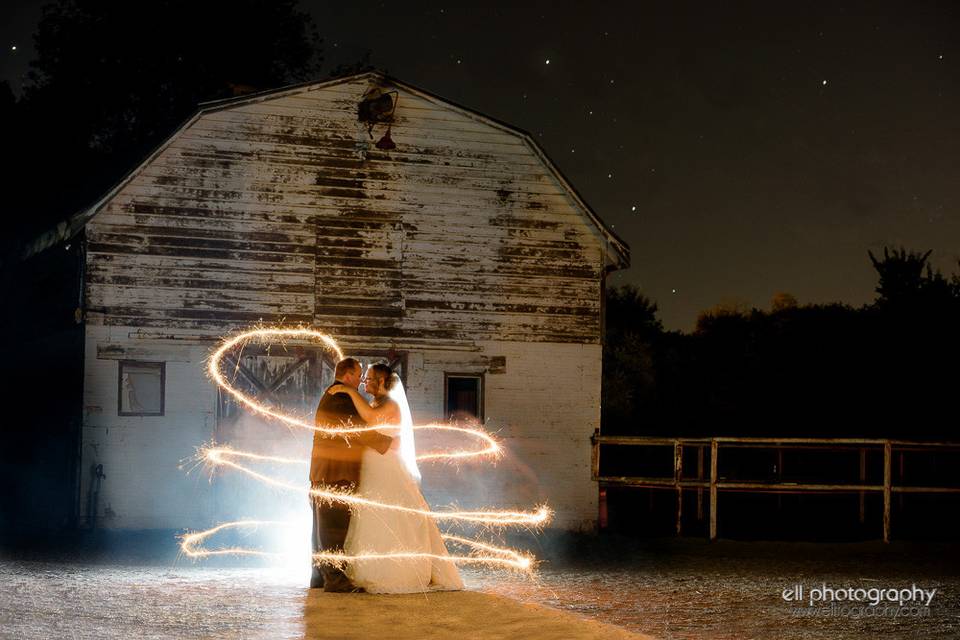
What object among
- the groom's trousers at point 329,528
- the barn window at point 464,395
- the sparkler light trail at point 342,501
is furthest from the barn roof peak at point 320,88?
the groom's trousers at point 329,528

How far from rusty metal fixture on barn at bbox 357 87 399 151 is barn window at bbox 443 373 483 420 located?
12.7 ft

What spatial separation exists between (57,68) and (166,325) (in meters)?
24.4

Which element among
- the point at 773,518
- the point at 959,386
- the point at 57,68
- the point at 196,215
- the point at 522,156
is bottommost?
the point at 773,518

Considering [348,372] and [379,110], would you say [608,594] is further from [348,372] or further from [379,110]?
[379,110]

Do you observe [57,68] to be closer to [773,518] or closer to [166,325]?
A: [166,325]

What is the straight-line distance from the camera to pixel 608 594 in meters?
12.3

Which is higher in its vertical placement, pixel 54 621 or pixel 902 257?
pixel 902 257

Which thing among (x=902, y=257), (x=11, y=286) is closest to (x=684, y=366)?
(x=902, y=257)

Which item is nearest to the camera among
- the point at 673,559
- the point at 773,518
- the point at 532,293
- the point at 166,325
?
the point at 673,559

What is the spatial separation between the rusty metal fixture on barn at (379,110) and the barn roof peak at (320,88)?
7.9 inches

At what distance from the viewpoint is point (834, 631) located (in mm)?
10016

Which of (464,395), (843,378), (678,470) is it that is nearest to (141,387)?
(464,395)

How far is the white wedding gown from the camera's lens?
11.6 meters

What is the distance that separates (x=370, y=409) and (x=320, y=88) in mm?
9219
